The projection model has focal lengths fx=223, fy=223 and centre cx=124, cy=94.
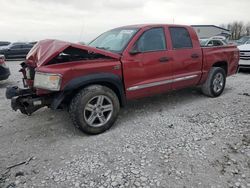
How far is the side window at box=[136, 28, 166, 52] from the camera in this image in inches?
161

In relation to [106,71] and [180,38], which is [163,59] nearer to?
[180,38]

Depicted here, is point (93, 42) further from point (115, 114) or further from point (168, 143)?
point (168, 143)

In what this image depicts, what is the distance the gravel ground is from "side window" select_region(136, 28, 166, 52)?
4.31 ft

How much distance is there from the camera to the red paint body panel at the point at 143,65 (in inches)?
133

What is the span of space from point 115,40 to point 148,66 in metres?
0.86

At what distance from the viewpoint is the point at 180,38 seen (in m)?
4.74

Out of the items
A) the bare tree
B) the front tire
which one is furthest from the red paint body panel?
the bare tree

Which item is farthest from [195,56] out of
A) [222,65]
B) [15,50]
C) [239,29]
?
[239,29]

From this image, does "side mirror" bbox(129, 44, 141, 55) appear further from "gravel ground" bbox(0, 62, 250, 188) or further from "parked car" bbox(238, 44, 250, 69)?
"parked car" bbox(238, 44, 250, 69)

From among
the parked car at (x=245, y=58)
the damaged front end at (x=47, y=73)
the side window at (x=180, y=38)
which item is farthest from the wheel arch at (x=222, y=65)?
the parked car at (x=245, y=58)

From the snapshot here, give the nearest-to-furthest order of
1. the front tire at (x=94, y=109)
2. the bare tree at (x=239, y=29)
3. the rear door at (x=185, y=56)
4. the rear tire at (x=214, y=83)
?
1. the front tire at (x=94, y=109)
2. the rear door at (x=185, y=56)
3. the rear tire at (x=214, y=83)
4. the bare tree at (x=239, y=29)

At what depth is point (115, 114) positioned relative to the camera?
12.6 ft

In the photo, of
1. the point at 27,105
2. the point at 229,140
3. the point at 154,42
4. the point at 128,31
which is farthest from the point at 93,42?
the point at 229,140

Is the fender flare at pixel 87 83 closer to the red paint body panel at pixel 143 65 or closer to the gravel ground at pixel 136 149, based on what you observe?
the red paint body panel at pixel 143 65
